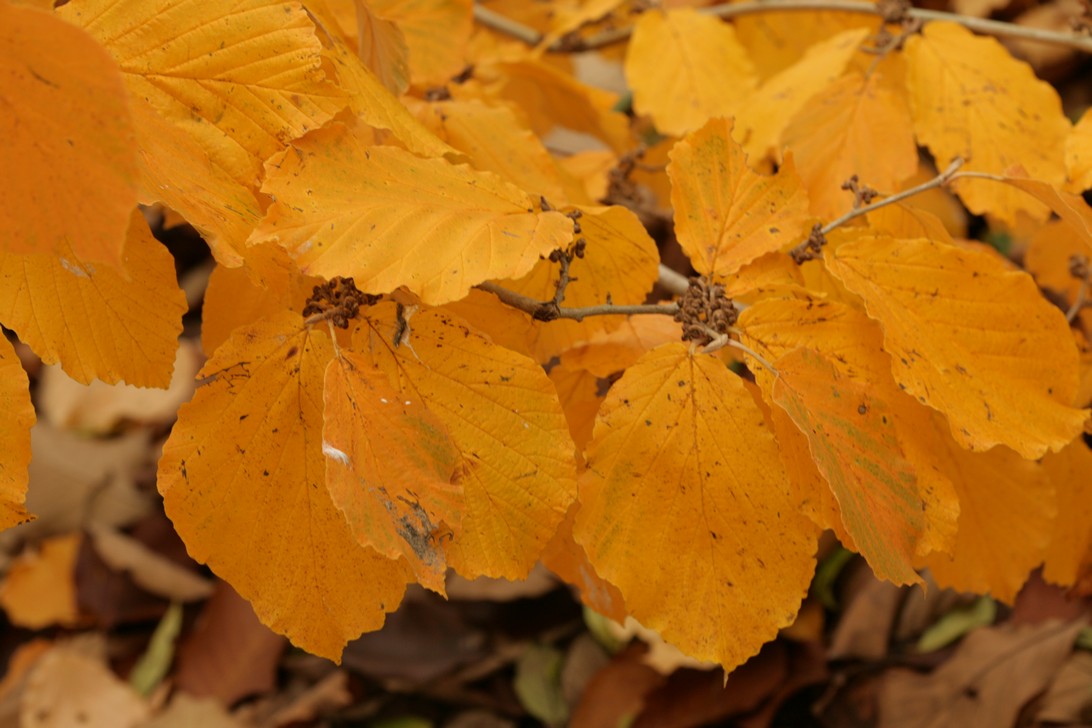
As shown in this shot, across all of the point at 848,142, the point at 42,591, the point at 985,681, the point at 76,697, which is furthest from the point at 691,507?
the point at 42,591

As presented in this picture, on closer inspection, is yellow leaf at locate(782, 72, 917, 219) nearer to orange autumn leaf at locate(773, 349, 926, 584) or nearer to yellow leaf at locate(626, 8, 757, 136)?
yellow leaf at locate(626, 8, 757, 136)

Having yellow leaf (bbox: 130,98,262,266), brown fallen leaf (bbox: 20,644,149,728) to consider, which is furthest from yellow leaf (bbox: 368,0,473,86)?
brown fallen leaf (bbox: 20,644,149,728)

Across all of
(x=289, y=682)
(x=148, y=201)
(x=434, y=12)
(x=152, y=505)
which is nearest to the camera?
(x=148, y=201)

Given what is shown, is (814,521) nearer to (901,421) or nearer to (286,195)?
(901,421)

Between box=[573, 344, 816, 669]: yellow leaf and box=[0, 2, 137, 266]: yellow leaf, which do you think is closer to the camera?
box=[0, 2, 137, 266]: yellow leaf

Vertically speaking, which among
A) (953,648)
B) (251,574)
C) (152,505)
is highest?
(251,574)

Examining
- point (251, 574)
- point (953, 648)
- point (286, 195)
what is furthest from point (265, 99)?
point (953, 648)
